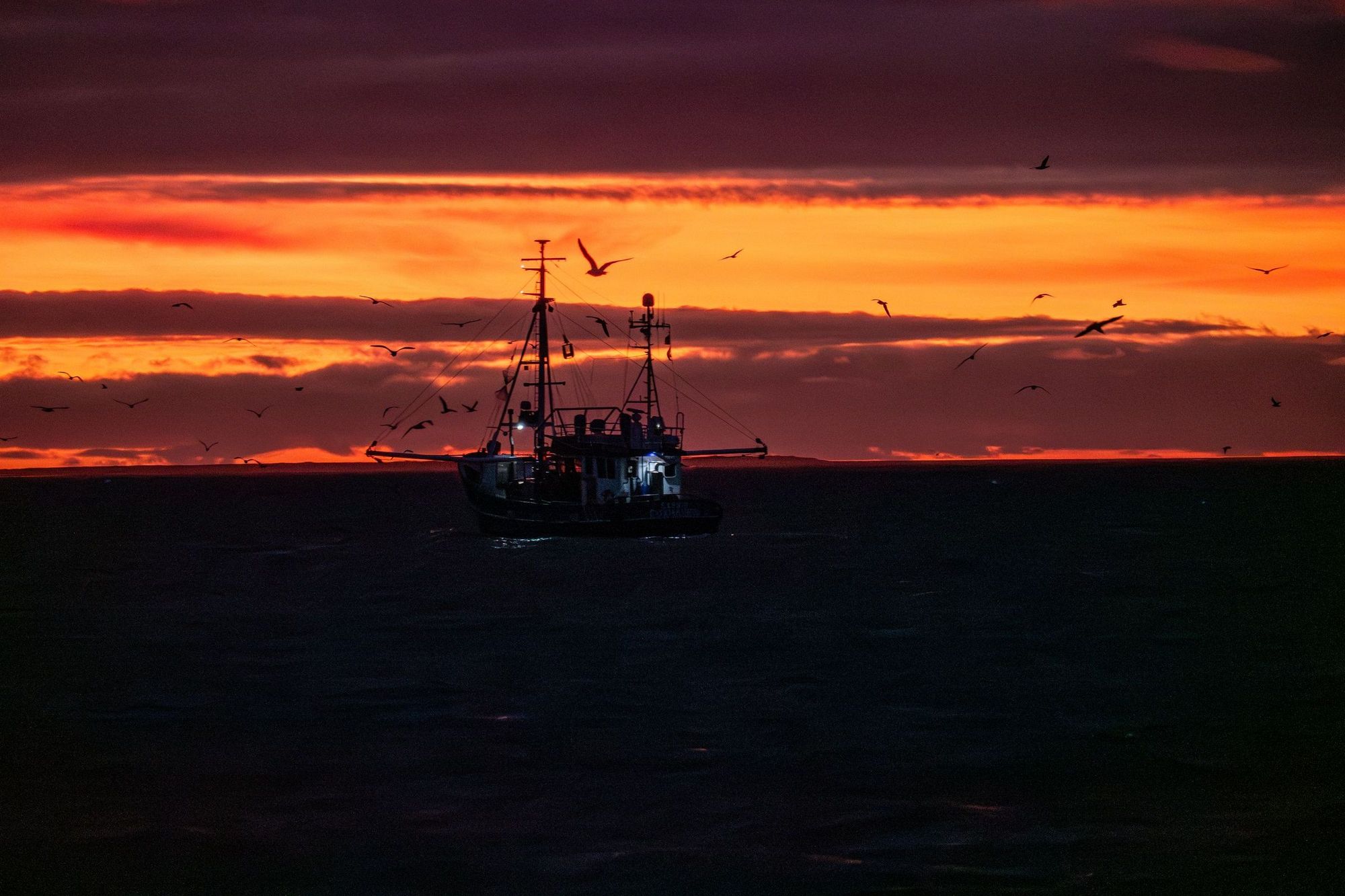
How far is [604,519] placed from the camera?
256 ft

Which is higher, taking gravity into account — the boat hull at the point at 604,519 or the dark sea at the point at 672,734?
the boat hull at the point at 604,519

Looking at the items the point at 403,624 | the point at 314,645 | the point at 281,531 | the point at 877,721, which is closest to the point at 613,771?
the point at 877,721

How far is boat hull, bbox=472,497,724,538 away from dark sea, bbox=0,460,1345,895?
10.8m

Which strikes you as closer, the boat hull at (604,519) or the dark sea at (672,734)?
the dark sea at (672,734)

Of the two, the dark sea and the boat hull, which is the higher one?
the boat hull

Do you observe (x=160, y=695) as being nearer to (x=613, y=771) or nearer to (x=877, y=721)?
(x=613, y=771)

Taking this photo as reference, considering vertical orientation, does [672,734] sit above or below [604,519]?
below

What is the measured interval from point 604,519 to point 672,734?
49.2 m

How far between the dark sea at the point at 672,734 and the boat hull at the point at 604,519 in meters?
10.8

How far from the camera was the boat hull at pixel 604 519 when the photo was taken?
3056 inches

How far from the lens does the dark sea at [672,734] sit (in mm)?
20688

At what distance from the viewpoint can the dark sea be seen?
20688mm

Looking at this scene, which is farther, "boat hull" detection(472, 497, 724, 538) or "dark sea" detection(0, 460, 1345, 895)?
"boat hull" detection(472, 497, 724, 538)

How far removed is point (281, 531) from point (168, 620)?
61.1 meters
